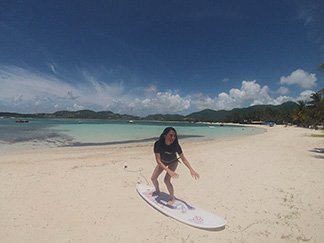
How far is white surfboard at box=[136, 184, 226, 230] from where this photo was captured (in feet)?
12.7

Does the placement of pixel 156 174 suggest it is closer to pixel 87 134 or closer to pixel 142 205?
pixel 142 205

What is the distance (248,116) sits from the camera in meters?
129

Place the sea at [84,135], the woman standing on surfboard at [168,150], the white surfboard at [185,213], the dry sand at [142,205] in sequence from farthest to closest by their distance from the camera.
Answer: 1. the sea at [84,135]
2. the woman standing on surfboard at [168,150]
3. the white surfboard at [185,213]
4. the dry sand at [142,205]

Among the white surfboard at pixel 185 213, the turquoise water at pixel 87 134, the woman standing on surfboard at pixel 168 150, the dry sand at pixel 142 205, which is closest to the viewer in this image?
the dry sand at pixel 142 205

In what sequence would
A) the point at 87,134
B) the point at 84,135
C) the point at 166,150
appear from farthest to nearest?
the point at 87,134 → the point at 84,135 → the point at 166,150

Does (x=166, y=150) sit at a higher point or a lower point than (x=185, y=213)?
higher

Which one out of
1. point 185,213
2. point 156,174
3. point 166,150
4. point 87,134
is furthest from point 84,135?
point 185,213

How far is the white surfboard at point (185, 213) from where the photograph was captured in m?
3.88

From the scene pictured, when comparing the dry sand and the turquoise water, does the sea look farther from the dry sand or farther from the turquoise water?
the dry sand

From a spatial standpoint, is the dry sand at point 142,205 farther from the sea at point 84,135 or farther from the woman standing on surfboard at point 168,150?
the sea at point 84,135

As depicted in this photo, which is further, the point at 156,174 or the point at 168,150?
the point at 156,174

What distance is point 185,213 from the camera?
14.1ft

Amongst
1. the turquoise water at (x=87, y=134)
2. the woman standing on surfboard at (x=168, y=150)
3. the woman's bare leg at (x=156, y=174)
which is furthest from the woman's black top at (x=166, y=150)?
the turquoise water at (x=87, y=134)

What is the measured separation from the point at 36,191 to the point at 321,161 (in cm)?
1146
